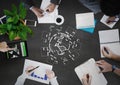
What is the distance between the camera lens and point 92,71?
1740mm

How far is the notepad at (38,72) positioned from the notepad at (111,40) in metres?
0.35

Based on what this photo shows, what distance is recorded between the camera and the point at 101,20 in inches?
68.0

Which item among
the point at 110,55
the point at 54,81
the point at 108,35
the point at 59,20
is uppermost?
the point at 59,20

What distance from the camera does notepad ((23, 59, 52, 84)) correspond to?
173cm

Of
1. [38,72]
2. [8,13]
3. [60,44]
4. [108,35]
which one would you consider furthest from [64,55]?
[8,13]

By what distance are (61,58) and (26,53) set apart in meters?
0.21

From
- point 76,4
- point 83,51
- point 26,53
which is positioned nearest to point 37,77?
point 26,53

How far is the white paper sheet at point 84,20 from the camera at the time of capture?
5.65ft

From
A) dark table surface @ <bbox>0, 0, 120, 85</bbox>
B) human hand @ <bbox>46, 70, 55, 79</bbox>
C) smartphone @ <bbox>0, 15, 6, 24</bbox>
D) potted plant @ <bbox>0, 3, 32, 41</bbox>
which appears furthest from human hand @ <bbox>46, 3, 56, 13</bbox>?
human hand @ <bbox>46, 70, 55, 79</bbox>

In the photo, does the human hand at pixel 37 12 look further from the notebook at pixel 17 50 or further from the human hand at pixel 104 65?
the human hand at pixel 104 65

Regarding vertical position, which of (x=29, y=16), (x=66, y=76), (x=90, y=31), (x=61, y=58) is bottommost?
(x=66, y=76)

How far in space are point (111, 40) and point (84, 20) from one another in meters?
0.20

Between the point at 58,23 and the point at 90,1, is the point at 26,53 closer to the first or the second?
the point at 58,23

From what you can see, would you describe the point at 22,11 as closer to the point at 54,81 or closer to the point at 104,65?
the point at 54,81
